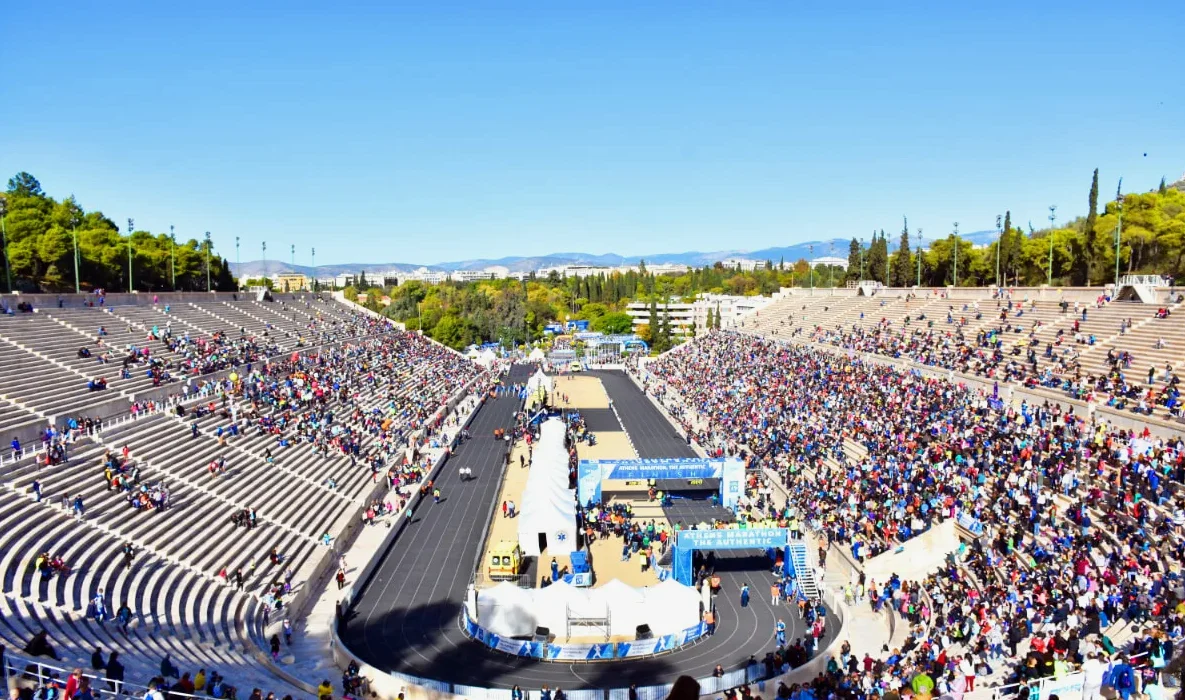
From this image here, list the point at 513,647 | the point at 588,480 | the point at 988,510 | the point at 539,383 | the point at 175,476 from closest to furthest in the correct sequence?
the point at 513,647 → the point at 988,510 → the point at 175,476 → the point at 588,480 → the point at 539,383

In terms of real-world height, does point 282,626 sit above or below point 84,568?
below

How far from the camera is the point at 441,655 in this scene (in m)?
18.2

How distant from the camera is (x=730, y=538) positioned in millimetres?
22562

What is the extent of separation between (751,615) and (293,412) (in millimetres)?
23073

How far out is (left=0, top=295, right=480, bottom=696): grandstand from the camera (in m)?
16.9

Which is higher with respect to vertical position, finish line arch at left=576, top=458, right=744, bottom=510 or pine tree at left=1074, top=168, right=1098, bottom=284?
pine tree at left=1074, top=168, right=1098, bottom=284

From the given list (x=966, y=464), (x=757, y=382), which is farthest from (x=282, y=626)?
(x=757, y=382)

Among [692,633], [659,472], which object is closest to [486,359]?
[659,472]

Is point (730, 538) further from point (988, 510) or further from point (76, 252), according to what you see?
point (76, 252)

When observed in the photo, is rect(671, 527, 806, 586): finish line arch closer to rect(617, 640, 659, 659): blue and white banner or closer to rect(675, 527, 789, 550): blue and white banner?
rect(675, 527, 789, 550): blue and white banner

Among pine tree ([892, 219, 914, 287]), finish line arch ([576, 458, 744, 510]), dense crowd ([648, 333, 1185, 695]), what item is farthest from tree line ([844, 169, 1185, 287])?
finish line arch ([576, 458, 744, 510])

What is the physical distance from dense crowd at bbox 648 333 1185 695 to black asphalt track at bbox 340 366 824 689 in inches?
108

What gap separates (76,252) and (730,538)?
4241 cm

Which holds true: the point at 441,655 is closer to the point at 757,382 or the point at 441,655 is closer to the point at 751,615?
the point at 751,615
